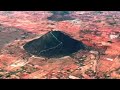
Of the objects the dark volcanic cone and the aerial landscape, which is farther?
the dark volcanic cone

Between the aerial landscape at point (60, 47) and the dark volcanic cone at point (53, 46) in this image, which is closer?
the aerial landscape at point (60, 47)
